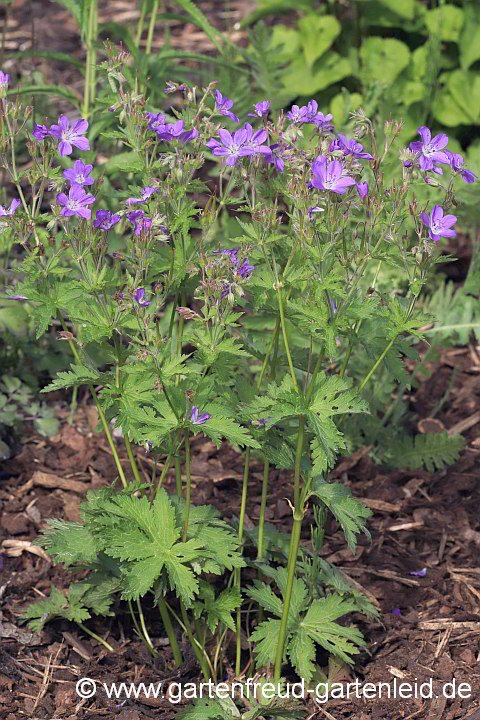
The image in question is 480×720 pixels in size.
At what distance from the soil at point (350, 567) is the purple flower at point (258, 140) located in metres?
1.40

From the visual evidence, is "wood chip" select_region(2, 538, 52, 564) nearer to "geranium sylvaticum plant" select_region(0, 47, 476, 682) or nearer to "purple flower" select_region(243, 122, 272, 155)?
"geranium sylvaticum plant" select_region(0, 47, 476, 682)

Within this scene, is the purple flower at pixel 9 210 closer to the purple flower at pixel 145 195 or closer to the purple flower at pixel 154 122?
the purple flower at pixel 145 195

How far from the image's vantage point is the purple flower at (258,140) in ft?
7.61

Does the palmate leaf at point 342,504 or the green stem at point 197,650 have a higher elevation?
the palmate leaf at point 342,504

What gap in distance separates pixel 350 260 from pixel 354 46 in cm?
315

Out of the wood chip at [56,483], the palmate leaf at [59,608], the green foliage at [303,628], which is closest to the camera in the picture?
the green foliage at [303,628]

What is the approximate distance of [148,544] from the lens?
243 centimetres

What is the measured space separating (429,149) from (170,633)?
4.98ft

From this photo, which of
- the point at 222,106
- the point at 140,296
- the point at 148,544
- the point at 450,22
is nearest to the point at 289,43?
the point at 450,22

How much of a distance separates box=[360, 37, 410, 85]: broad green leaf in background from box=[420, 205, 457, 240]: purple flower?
106 inches

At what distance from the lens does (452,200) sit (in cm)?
239

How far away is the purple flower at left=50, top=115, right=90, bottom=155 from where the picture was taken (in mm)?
2506

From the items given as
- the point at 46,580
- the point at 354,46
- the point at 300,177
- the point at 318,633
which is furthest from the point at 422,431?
the point at 354,46

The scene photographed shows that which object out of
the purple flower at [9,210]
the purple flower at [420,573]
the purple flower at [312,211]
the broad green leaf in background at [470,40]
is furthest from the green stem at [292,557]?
the broad green leaf in background at [470,40]
